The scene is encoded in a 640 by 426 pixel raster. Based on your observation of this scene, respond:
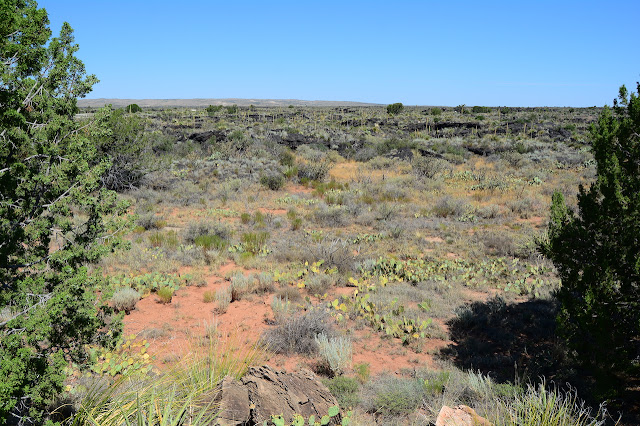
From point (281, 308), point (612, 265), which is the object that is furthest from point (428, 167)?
point (612, 265)

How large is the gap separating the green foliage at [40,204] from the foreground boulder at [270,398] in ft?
4.40

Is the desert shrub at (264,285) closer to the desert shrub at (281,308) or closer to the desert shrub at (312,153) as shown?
the desert shrub at (281,308)

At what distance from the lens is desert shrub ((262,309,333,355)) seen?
17.5 feet

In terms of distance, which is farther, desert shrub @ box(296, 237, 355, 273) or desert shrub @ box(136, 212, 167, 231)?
desert shrub @ box(136, 212, 167, 231)

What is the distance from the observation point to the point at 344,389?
4.30 m

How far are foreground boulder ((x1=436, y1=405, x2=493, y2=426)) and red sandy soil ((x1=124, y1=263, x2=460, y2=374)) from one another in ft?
5.71

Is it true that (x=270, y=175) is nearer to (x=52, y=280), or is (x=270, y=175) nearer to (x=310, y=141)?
(x=310, y=141)

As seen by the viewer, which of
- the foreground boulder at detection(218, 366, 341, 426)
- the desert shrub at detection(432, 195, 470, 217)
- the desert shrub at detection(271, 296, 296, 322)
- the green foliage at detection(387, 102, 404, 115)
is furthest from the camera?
the green foliage at detection(387, 102, 404, 115)

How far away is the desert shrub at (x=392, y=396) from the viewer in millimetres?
3932

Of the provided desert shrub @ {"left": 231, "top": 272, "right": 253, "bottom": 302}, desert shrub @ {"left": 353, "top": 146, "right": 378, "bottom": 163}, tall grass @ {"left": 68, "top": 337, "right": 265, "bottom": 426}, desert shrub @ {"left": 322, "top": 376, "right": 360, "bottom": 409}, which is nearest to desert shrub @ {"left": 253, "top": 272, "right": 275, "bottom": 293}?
desert shrub @ {"left": 231, "top": 272, "right": 253, "bottom": 302}

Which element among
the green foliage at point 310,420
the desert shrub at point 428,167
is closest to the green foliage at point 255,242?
the green foliage at point 310,420

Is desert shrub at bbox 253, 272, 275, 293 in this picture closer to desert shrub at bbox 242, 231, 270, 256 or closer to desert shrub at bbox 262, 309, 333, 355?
desert shrub at bbox 262, 309, 333, 355

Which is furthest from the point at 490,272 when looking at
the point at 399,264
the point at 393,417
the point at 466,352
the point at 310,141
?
the point at 310,141

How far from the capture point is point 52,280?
10.3 ft
